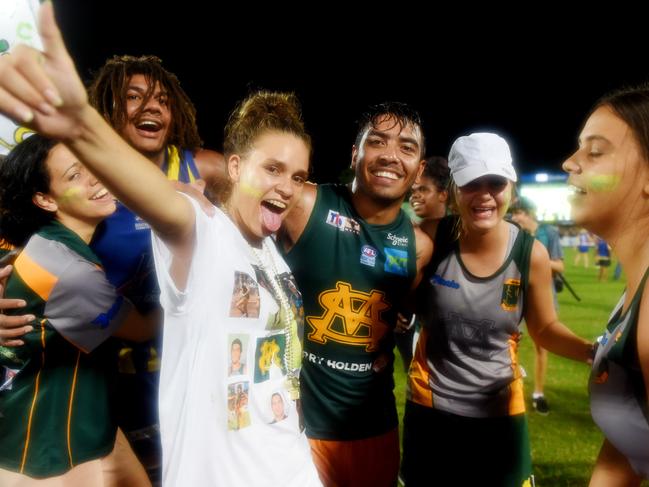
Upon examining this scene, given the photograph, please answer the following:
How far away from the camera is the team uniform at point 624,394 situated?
151 centimetres

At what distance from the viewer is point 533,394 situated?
224 inches

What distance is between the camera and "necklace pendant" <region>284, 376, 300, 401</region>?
1770 millimetres

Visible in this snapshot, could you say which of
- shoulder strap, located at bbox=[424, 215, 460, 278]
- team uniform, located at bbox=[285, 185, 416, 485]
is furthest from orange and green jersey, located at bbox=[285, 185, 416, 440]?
shoulder strap, located at bbox=[424, 215, 460, 278]

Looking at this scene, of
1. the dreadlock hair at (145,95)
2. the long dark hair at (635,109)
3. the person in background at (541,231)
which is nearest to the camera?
the long dark hair at (635,109)

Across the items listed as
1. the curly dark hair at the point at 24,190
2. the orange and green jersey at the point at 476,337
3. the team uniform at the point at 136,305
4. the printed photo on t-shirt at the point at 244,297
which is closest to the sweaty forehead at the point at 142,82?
the team uniform at the point at 136,305

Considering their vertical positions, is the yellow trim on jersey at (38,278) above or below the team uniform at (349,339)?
above

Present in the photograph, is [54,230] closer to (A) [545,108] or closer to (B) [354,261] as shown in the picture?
(B) [354,261]

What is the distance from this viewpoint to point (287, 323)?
1772 mm

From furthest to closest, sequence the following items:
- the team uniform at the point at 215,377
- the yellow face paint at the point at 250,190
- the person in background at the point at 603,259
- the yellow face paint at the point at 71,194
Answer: the person in background at the point at 603,259
the yellow face paint at the point at 71,194
the yellow face paint at the point at 250,190
the team uniform at the point at 215,377

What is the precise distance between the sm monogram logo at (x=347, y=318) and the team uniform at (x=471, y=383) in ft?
1.10

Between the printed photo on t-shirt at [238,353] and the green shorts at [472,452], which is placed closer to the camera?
the printed photo on t-shirt at [238,353]

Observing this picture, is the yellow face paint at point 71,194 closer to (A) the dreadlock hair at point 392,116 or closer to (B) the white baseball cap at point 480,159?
(A) the dreadlock hair at point 392,116

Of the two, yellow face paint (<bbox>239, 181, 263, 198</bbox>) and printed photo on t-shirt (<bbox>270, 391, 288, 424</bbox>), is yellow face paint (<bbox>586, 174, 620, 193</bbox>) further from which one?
printed photo on t-shirt (<bbox>270, 391, 288, 424</bbox>)

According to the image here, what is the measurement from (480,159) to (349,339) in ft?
3.96
